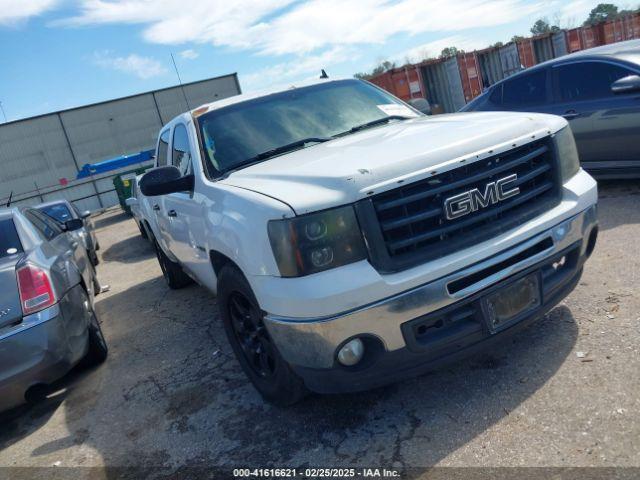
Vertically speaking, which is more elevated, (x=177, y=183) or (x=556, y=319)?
(x=177, y=183)

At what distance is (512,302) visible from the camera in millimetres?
2625

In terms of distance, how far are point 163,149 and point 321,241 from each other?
3443 millimetres

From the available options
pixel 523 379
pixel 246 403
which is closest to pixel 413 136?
pixel 523 379

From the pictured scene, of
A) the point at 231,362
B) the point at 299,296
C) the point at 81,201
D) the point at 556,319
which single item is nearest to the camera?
the point at 299,296

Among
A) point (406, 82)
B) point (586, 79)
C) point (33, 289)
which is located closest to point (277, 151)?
point (33, 289)

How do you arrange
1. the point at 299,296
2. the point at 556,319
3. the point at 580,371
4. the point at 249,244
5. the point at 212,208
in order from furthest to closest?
the point at 556,319, the point at 212,208, the point at 580,371, the point at 249,244, the point at 299,296

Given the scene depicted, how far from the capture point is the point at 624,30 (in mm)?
23141

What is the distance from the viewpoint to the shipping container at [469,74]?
65.0 feet

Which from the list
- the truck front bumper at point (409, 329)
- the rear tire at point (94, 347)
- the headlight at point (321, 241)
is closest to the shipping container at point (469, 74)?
the rear tire at point (94, 347)

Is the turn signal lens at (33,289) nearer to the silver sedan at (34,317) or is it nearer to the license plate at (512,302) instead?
the silver sedan at (34,317)

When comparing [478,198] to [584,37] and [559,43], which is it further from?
[584,37]

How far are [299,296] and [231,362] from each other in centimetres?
184

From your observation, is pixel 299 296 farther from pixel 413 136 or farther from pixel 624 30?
pixel 624 30

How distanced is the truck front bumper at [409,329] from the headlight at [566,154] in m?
0.52
